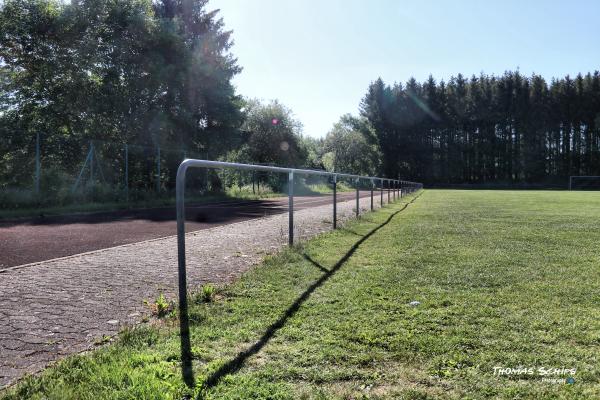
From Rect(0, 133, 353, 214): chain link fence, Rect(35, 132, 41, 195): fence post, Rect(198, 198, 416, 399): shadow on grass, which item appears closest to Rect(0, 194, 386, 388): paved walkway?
Rect(198, 198, 416, 399): shadow on grass

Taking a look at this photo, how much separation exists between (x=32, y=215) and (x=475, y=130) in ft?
200

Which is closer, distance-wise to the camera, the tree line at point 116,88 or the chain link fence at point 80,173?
the chain link fence at point 80,173

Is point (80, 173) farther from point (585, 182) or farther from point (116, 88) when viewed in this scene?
point (585, 182)

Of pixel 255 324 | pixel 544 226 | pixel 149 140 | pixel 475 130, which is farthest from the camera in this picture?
pixel 475 130

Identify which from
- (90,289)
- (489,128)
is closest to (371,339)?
(90,289)

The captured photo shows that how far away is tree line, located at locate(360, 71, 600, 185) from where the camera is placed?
6028cm

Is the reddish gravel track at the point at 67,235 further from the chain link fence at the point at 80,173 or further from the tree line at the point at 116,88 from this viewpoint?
the tree line at the point at 116,88

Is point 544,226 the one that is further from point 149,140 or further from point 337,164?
point 337,164

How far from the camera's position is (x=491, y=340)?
282 cm

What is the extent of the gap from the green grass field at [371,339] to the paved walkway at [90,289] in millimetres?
371

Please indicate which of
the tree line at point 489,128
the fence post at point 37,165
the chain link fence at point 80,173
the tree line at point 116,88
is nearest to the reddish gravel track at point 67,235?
the chain link fence at point 80,173

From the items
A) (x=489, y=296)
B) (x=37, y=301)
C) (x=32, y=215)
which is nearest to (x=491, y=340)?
(x=489, y=296)

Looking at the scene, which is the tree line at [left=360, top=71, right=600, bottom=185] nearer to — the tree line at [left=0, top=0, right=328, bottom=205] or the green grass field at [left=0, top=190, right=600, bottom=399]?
the tree line at [left=0, top=0, right=328, bottom=205]

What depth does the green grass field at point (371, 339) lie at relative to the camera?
7.41ft
